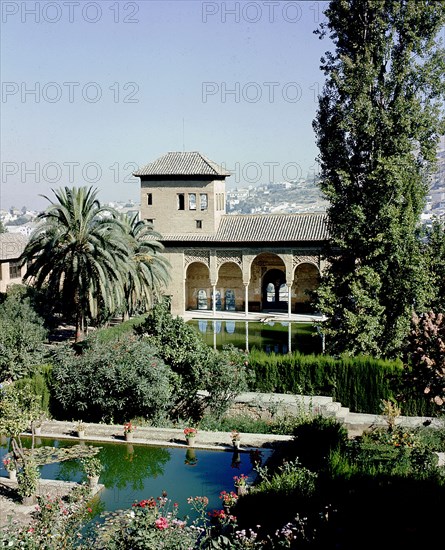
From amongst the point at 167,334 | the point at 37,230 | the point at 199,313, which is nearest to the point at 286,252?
the point at 199,313

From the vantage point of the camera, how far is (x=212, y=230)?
106 feet

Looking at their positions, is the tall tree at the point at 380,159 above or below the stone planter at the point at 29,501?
above

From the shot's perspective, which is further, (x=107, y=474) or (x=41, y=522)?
(x=107, y=474)

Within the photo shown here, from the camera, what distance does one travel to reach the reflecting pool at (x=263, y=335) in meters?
24.1

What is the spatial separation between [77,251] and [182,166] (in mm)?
14941

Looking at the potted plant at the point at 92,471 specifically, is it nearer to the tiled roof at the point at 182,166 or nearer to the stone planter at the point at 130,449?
the stone planter at the point at 130,449

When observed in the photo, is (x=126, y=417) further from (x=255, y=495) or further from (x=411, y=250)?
(x=411, y=250)

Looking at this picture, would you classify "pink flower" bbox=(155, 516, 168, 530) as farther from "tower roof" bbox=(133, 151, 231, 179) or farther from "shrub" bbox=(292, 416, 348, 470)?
"tower roof" bbox=(133, 151, 231, 179)

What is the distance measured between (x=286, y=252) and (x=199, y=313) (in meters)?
5.26

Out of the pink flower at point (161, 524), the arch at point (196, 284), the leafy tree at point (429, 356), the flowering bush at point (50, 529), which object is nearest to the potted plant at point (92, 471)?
the flowering bush at point (50, 529)

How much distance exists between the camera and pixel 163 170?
32.7 metres

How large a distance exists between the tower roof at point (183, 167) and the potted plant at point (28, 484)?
23874 mm

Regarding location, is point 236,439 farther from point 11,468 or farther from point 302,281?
point 302,281

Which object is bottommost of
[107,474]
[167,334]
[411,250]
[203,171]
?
[107,474]
